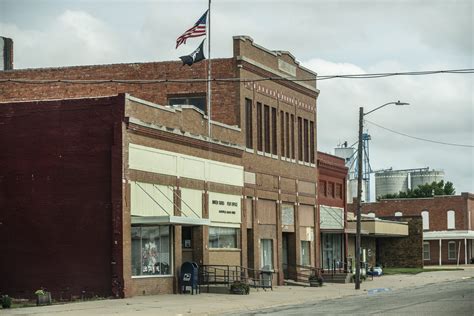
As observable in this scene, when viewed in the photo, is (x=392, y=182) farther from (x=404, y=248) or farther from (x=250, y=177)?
(x=250, y=177)

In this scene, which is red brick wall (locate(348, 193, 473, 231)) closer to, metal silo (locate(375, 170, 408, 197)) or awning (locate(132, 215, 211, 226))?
metal silo (locate(375, 170, 408, 197))

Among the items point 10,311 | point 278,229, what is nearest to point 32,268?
point 10,311

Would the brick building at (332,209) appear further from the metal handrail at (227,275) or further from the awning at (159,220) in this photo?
the awning at (159,220)

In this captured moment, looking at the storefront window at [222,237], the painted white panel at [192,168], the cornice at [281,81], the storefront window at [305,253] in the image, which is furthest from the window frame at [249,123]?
the storefront window at [305,253]

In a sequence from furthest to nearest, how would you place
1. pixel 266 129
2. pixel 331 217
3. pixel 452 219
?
pixel 452 219 < pixel 331 217 < pixel 266 129

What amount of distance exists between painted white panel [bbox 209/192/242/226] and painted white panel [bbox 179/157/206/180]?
1479 millimetres

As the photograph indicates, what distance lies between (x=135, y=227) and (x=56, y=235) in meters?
3.08

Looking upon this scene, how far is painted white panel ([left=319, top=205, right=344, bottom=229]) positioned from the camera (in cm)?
5988

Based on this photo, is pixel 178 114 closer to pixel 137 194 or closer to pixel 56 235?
pixel 137 194

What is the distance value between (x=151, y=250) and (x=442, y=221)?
221 feet

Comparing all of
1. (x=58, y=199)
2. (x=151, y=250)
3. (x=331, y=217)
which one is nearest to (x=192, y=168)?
(x=151, y=250)

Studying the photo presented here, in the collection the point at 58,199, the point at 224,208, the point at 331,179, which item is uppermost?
the point at 331,179

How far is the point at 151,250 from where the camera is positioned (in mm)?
37125

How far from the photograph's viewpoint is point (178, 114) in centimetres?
3991
